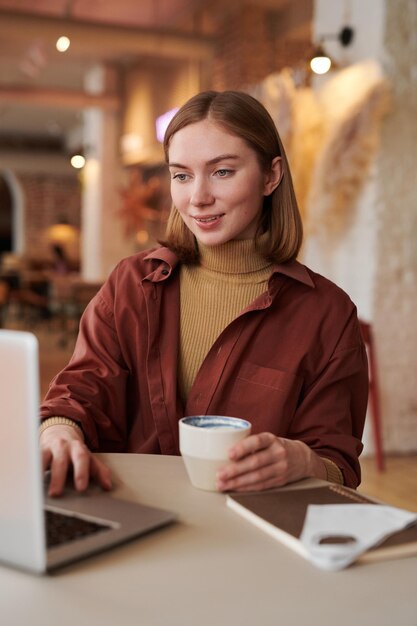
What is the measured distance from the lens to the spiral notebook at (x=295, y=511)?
93cm

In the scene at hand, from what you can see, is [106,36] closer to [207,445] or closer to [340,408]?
[340,408]

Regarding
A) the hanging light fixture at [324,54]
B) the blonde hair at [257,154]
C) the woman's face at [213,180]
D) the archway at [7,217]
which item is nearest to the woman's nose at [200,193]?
the woman's face at [213,180]

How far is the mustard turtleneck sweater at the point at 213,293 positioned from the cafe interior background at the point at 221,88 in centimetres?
265

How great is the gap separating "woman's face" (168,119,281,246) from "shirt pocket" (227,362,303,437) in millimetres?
290

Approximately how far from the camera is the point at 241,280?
66.3 inches

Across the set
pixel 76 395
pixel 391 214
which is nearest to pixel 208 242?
pixel 76 395

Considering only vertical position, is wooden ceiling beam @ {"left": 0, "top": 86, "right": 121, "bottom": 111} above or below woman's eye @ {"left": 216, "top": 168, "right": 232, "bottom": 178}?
above

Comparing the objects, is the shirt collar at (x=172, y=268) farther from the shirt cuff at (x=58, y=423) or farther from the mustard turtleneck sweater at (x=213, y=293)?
the shirt cuff at (x=58, y=423)

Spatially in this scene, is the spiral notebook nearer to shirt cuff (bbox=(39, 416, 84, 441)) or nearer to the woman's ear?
shirt cuff (bbox=(39, 416, 84, 441))

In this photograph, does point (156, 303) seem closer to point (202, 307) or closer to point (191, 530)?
point (202, 307)

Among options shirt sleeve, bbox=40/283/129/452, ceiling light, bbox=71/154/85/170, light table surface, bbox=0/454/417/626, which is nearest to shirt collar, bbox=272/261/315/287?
shirt sleeve, bbox=40/283/129/452

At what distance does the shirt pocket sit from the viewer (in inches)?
59.6

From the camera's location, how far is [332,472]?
1.36 metres

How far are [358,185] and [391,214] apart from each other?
0.90 ft
